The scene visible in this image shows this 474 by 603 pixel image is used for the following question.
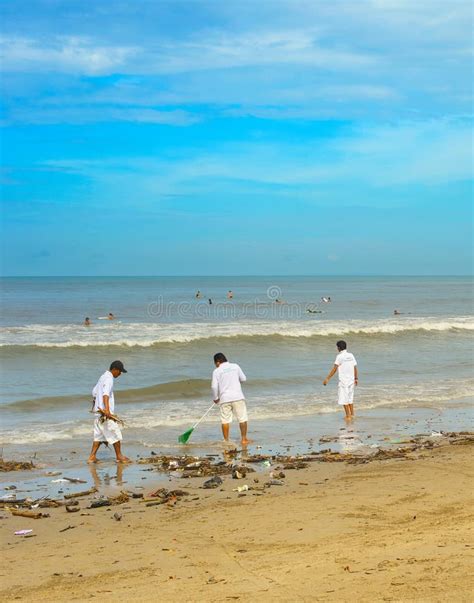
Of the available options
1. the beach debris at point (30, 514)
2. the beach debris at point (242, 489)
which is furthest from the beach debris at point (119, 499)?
the beach debris at point (242, 489)

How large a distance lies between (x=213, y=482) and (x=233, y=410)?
306cm

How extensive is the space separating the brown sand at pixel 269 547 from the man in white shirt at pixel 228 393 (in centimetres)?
301

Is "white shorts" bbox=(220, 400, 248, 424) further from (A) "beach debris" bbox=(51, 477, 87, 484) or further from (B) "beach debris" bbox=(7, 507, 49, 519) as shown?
(B) "beach debris" bbox=(7, 507, 49, 519)

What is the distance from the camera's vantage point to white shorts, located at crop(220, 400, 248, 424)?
11391 mm

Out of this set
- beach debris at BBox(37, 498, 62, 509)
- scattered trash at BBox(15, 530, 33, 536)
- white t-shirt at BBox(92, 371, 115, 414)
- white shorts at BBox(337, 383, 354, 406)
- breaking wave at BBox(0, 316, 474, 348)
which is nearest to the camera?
scattered trash at BBox(15, 530, 33, 536)

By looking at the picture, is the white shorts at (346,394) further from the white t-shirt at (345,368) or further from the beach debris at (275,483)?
the beach debris at (275,483)

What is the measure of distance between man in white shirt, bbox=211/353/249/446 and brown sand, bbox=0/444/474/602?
9.89 ft

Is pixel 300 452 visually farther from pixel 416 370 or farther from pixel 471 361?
pixel 471 361

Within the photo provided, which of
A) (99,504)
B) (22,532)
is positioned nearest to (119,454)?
(99,504)

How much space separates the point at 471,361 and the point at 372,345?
246 inches

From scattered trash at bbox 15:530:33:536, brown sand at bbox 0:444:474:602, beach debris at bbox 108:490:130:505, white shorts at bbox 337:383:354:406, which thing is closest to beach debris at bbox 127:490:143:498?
beach debris at bbox 108:490:130:505

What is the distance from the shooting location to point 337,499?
737 cm

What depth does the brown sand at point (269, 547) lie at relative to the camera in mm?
4754

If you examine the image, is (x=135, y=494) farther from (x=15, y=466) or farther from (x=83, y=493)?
(x=15, y=466)
